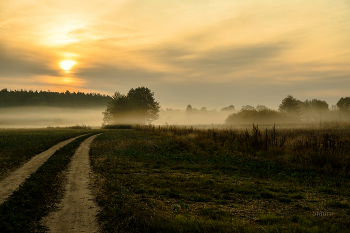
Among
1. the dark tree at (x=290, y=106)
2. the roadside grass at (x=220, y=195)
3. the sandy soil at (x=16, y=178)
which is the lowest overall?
the roadside grass at (x=220, y=195)

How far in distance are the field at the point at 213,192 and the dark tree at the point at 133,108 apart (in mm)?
76601

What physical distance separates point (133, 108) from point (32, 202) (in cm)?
8924

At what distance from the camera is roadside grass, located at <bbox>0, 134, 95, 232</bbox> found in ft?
22.0

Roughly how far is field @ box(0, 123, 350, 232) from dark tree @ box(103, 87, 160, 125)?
76.6 m

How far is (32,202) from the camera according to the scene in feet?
28.0

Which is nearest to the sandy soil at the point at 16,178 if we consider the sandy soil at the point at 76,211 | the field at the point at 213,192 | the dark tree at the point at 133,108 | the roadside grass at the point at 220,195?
the field at the point at 213,192

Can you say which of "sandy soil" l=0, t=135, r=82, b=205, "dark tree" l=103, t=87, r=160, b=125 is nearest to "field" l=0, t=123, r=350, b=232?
"sandy soil" l=0, t=135, r=82, b=205

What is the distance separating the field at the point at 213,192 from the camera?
671 cm

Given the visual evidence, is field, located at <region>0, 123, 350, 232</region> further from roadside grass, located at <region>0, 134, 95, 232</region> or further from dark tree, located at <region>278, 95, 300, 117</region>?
dark tree, located at <region>278, 95, 300, 117</region>

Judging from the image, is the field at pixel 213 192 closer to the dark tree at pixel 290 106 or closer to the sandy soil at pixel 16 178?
the sandy soil at pixel 16 178

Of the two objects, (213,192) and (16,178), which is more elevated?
(16,178)

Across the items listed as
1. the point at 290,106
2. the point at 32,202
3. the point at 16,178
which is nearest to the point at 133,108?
the point at 290,106

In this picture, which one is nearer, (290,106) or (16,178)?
(16,178)

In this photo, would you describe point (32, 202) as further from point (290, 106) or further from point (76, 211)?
point (290, 106)
